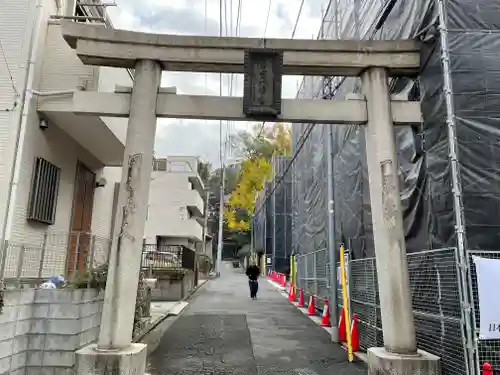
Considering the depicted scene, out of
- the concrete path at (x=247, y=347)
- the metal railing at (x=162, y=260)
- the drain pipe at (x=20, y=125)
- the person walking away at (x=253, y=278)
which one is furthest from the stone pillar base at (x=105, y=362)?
the person walking away at (x=253, y=278)

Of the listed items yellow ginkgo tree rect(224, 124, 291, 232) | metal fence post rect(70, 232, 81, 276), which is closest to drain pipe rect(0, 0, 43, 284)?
metal fence post rect(70, 232, 81, 276)

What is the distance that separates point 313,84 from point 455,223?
34.5 ft

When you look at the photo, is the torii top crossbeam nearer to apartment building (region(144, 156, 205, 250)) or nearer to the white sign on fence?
the white sign on fence

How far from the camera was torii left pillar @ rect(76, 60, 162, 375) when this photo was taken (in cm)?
528

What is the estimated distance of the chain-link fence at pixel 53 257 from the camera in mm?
6559

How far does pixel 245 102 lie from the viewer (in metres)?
6.24

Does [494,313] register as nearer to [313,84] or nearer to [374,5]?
[374,5]

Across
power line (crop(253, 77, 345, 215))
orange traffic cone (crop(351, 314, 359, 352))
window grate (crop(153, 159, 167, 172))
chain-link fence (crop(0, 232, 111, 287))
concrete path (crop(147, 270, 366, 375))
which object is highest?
window grate (crop(153, 159, 167, 172))

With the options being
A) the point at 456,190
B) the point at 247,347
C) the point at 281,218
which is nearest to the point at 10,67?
the point at 247,347

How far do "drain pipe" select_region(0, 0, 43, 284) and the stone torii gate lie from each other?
5.38 feet

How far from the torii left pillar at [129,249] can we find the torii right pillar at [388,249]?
348 centimetres

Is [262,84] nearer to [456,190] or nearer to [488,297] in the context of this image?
[456,190]

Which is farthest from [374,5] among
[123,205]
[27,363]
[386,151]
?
[27,363]

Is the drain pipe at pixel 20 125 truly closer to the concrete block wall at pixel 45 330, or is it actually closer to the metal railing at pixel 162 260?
the concrete block wall at pixel 45 330
